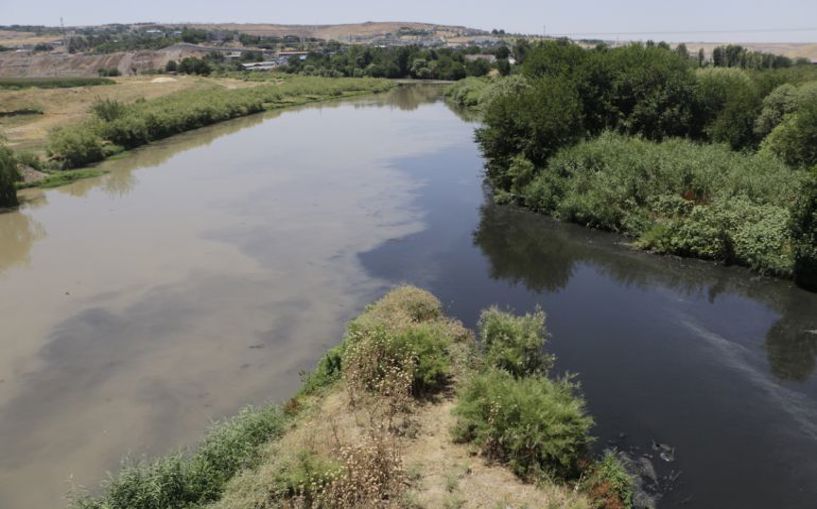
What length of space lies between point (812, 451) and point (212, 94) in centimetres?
7369

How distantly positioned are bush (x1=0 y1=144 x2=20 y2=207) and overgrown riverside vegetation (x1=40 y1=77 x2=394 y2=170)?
853 centimetres

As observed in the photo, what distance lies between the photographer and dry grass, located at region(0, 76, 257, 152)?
5316 cm

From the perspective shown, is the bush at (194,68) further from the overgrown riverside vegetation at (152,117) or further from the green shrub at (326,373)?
the green shrub at (326,373)

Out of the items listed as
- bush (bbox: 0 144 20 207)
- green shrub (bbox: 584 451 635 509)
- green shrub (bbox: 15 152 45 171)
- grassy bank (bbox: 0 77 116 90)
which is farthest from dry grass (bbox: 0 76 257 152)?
green shrub (bbox: 584 451 635 509)

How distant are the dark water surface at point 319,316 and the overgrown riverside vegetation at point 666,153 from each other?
52.7 inches

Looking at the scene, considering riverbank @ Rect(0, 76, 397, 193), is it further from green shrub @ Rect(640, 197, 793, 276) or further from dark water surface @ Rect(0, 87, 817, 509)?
green shrub @ Rect(640, 197, 793, 276)

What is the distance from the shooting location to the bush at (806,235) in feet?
67.9

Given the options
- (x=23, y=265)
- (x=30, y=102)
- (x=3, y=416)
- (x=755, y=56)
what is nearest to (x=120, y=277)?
(x=23, y=265)

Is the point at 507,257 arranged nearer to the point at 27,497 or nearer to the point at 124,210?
the point at 27,497

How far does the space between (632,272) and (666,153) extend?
31.4ft

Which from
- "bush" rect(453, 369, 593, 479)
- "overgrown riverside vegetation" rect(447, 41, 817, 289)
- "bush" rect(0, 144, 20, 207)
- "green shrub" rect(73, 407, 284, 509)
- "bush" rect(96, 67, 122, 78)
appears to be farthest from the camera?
"bush" rect(96, 67, 122, 78)

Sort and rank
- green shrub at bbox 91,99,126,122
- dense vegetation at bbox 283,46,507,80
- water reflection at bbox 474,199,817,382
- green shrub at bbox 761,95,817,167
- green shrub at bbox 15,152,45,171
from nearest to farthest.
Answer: water reflection at bbox 474,199,817,382 < green shrub at bbox 761,95,817,167 < green shrub at bbox 15,152,45,171 < green shrub at bbox 91,99,126,122 < dense vegetation at bbox 283,46,507,80

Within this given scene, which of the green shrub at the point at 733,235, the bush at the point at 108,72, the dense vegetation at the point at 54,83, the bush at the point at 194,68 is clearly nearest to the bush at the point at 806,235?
the green shrub at the point at 733,235

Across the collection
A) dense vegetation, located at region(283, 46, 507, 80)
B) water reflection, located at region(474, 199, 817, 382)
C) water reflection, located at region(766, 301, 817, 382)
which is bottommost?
water reflection, located at region(766, 301, 817, 382)
